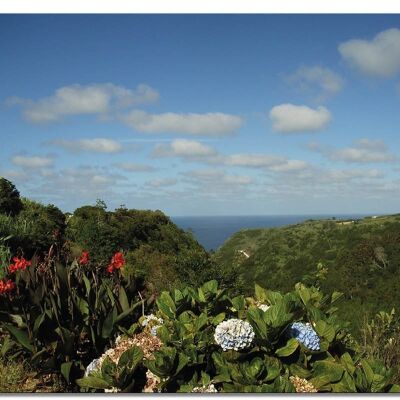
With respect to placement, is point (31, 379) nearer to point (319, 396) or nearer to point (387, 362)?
point (319, 396)

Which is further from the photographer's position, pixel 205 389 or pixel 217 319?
pixel 217 319

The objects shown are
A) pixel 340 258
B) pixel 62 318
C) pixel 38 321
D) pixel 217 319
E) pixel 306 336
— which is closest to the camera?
pixel 306 336

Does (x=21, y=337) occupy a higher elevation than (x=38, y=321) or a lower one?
lower

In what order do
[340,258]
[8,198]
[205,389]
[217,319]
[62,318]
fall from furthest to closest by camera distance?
[340,258] → [8,198] → [62,318] → [217,319] → [205,389]

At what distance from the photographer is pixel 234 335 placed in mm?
3273

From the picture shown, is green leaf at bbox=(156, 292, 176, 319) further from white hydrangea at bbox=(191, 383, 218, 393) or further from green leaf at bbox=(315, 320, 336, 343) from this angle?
green leaf at bbox=(315, 320, 336, 343)

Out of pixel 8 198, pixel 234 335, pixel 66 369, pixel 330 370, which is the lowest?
pixel 66 369

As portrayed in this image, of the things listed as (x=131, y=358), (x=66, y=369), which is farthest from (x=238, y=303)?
(x=66, y=369)

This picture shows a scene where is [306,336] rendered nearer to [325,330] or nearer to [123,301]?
[325,330]

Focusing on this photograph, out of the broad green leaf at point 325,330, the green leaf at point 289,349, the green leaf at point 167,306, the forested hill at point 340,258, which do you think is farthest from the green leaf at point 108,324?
the forested hill at point 340,258

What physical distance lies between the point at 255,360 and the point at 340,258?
35.7 meters

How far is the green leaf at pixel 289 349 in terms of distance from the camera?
3305 mm

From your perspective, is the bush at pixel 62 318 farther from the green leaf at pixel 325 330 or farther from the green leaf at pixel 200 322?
the green leaf at pixel 325 330
